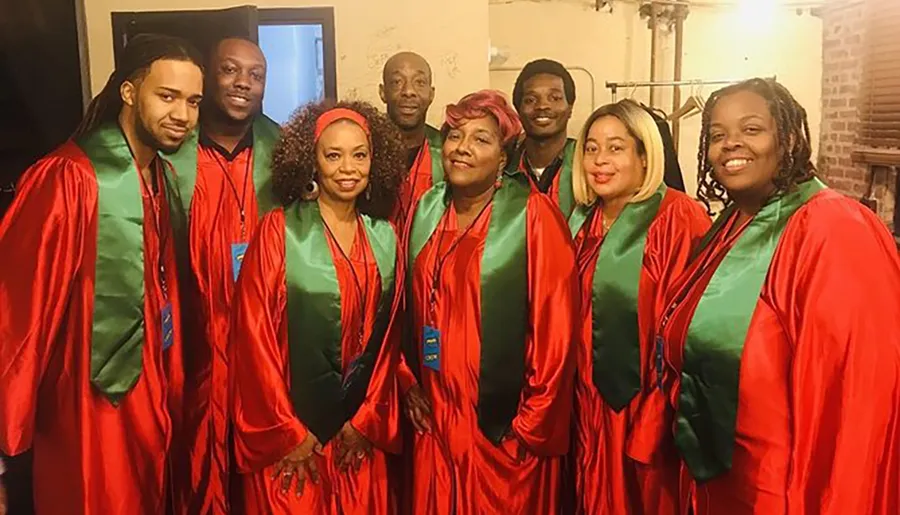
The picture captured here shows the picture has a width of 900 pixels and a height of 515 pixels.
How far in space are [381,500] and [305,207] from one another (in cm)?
86

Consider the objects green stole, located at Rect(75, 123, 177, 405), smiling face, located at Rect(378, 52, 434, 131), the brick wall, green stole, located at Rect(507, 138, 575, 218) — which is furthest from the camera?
the brick wall

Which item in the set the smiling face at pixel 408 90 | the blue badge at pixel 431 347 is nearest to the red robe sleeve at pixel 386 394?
the blue badge at pixel 431 347

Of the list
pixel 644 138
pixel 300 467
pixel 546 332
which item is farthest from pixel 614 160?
pixel 300 467

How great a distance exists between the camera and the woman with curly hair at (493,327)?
6.79ft

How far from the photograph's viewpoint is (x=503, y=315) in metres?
2.06

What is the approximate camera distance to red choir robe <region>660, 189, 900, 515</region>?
58.4 inches

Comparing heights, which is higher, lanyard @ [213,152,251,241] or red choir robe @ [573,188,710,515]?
lanyard @ [213,152,251,241]

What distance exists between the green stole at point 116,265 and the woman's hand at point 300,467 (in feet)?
1.49

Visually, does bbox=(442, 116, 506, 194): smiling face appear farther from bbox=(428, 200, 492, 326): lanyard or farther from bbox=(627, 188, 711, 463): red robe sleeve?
bbox=(627, 188, 711, 463): red robe sleeve

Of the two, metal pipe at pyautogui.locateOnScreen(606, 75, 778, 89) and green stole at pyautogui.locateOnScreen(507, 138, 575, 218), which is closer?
green stole at pyautogui.locateOnScreen(507, 138, 575, 218)

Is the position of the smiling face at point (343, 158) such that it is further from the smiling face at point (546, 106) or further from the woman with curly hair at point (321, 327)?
the smiling face at point (546, 106)

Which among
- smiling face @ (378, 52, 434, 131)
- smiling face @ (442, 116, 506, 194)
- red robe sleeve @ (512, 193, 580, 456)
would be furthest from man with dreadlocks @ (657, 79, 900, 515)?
smiling face @ (378, 52, 434, 131)

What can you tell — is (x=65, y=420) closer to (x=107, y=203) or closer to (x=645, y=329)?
(x=107, y=203)

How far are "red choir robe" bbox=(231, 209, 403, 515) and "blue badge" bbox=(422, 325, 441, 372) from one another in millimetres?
129
